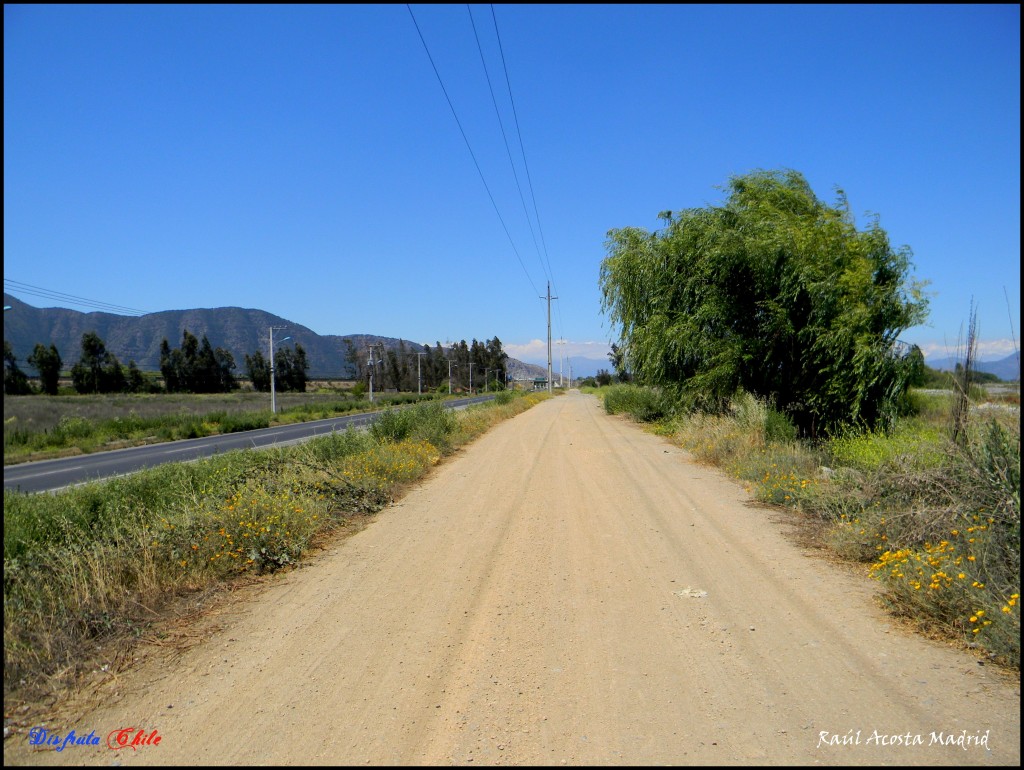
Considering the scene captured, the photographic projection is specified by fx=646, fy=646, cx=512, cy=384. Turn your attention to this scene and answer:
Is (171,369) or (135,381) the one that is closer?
(135,381)

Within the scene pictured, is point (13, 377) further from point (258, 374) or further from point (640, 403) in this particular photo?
point (258, 374)

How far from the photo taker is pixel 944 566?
496 centimetres

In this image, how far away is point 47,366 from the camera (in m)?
42.7

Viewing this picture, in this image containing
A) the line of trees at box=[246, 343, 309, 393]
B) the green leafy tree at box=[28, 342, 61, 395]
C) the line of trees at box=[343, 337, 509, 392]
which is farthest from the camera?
the line of trees at box=[343, 337, 509, 392]

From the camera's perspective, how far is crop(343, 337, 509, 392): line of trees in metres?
115

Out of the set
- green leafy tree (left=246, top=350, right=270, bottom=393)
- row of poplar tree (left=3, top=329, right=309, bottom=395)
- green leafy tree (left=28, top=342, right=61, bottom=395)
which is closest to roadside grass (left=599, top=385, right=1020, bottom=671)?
row of poplar tree (left=3, top=329, right=309, bottom=395)

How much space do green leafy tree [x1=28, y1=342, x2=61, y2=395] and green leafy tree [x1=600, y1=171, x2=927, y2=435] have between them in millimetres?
39361

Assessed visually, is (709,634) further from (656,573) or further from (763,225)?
(763,225)

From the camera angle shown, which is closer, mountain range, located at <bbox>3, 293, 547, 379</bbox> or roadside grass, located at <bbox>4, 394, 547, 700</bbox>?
roadside grass, located at <bbox>4, 394, 547, 700</bbox>

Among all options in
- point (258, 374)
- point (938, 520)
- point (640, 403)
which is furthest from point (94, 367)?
point (938, 520)

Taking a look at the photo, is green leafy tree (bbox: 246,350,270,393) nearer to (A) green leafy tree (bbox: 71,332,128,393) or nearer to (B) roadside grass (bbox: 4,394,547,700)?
(A) green leafy tree (bbox: 71,332,128,393)

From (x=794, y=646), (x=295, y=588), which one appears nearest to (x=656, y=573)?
(x=794, y=646)

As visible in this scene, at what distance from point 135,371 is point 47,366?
2101 cm

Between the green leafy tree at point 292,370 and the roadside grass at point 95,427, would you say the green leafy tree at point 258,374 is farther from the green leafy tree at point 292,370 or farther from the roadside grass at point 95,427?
the roadside grass at point 95,427
